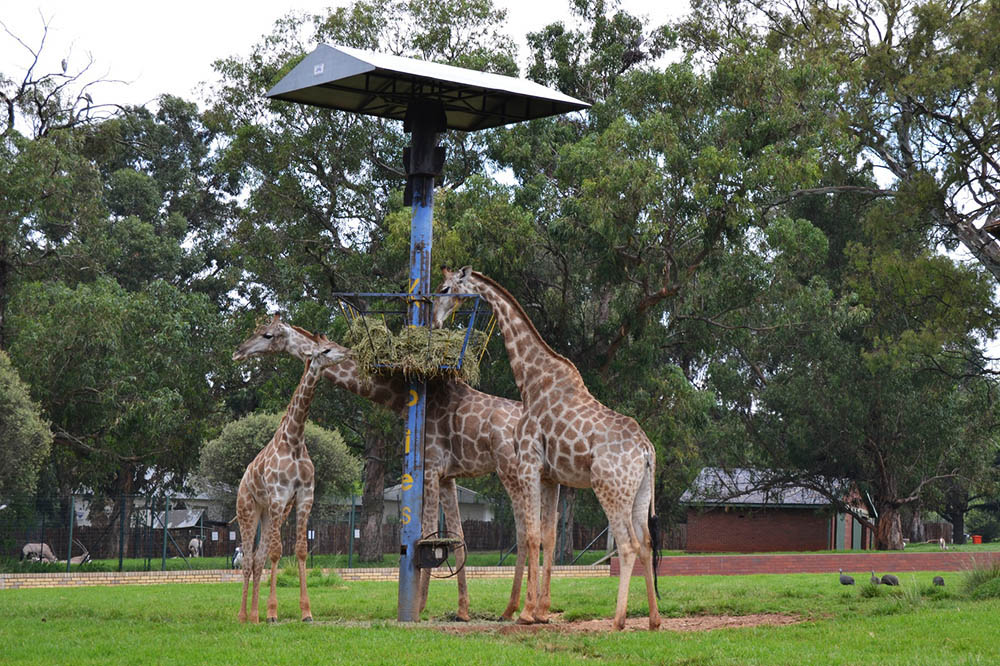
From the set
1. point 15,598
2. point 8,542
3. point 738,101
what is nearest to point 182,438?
point 8,542

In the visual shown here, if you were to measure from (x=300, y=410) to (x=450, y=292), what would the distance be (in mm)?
2517

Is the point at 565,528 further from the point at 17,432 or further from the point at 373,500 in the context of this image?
the point at 17,432

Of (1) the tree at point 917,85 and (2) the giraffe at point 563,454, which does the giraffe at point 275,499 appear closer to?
(2) the giraffe at point 563,454

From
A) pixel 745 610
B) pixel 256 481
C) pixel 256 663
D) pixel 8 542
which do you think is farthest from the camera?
pixel 8 542

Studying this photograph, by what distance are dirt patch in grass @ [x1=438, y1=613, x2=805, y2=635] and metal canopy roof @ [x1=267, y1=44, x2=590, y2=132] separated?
21.4ft

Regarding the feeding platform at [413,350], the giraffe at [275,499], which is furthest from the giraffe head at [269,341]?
the feeding platform at [413,350]

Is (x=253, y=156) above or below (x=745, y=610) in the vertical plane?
above

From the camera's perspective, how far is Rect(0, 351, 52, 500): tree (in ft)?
84.6

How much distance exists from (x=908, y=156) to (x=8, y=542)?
85.0 ft

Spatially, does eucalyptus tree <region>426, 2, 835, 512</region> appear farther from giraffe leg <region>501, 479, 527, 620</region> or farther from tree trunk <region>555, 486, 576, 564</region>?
giraffe leg <region>501, 479, 527, 620</region>

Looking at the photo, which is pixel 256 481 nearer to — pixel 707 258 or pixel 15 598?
pixel 15 598

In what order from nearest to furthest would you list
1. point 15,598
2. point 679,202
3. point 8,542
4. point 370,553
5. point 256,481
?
point 256,481, point 15,598, point 679,202, point 8,542, point 370,553

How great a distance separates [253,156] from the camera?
33625 millimetres

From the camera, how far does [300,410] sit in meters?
15.0
